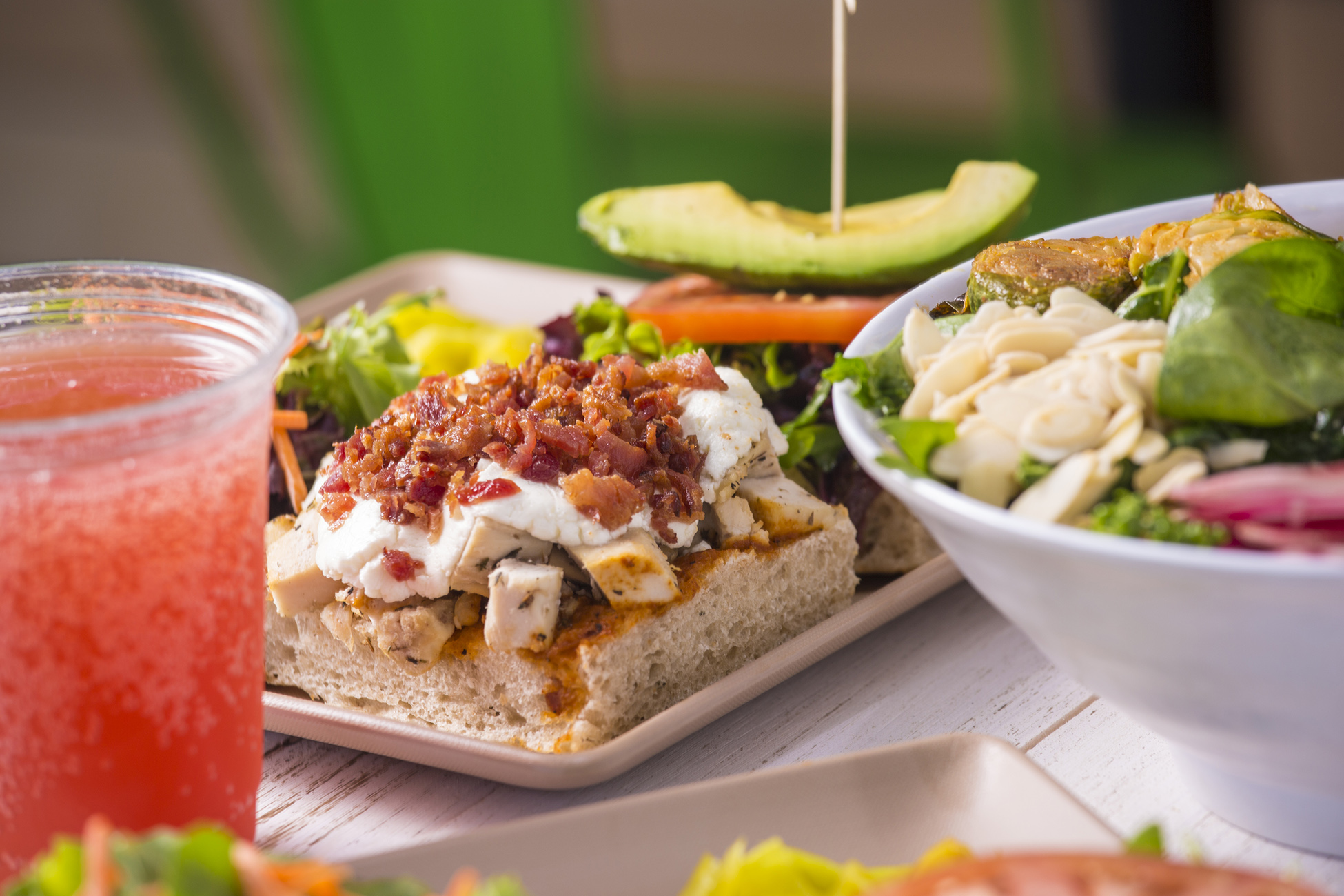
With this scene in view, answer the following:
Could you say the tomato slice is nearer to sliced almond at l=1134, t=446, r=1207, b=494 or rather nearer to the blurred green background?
sliced almond at l=1134, t=446, r=1207, b=494

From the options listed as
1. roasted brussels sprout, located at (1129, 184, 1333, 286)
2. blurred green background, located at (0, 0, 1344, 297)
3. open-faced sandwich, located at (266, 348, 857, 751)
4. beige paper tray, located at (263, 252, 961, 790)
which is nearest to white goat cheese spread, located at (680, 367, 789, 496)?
open-faced sandwich, located at (266, 348, 857, 751)

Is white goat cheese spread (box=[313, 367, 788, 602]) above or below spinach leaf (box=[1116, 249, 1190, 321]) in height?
below

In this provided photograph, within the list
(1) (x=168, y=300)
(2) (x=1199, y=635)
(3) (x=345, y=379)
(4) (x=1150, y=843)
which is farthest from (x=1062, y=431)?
(3) (x=345, y=379)

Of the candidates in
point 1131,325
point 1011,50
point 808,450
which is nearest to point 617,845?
point 1131,325

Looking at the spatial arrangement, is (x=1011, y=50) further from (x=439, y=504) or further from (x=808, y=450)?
(x=439, y=504)

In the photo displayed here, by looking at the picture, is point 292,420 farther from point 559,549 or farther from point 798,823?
point 798,823
